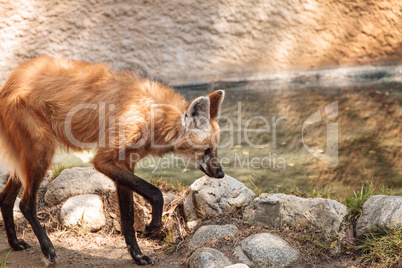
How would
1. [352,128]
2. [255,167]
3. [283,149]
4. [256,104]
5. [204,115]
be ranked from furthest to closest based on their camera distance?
[256,104], [352,128], [283,149], [255,167], [204,115]

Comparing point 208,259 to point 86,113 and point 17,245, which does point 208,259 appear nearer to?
point 86,113

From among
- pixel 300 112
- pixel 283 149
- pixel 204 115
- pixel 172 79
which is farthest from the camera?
pixel 172 79

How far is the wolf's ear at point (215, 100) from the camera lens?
9.24ft

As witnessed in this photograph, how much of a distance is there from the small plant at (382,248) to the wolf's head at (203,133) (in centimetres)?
111

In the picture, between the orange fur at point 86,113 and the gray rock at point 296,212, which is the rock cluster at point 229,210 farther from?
the orange fur at point 86,113

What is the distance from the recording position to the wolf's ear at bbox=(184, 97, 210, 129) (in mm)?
2690

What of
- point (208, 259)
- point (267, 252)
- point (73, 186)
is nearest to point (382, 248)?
point (267, 252)

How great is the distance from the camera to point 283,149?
206 inches

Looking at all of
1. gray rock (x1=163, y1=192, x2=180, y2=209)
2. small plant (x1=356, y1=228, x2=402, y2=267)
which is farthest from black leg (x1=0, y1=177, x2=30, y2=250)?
small plant (x1=356, y1=228, x2=402, y2=267)

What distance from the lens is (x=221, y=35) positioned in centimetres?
888

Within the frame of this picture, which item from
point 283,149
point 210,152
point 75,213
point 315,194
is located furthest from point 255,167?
point 75,213

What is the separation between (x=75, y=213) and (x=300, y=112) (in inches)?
168

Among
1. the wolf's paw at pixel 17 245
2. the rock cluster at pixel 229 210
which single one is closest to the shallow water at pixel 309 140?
the rock cluster at pixel 229 210

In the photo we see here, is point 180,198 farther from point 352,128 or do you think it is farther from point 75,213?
point 352,128
